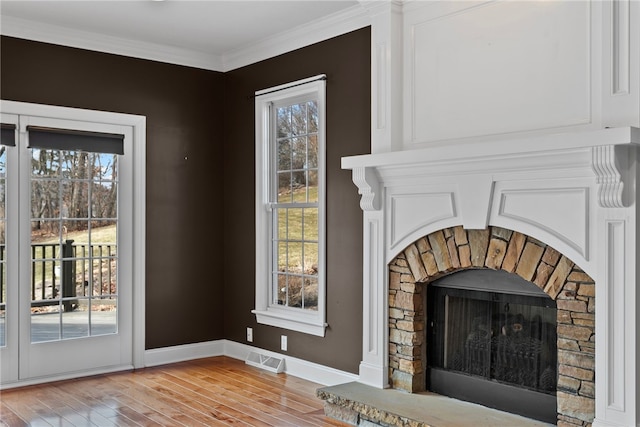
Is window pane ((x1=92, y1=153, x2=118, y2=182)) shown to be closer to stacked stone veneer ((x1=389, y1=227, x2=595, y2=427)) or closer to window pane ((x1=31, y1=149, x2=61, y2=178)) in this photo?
window pane ((x1=31, y1=149, x2=61, y2=178))

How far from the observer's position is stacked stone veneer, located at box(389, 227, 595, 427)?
3486mm

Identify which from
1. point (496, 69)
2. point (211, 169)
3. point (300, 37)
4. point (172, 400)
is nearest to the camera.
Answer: point (496, 69)

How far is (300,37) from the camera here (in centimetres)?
548

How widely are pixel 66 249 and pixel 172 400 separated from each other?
1636 millimetres

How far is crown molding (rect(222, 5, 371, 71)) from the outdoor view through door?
147 centimetres

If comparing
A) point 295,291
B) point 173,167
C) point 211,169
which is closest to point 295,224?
point 295,291

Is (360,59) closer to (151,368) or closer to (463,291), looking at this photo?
(463,291)

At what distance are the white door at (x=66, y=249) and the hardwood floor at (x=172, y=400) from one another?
29 cm

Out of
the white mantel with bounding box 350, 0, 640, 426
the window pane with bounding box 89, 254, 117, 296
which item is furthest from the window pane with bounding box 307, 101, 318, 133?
the window pane with bounding box 89, 254, 117, 296

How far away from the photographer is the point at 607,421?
3.32 m

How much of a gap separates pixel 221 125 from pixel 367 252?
2430mm

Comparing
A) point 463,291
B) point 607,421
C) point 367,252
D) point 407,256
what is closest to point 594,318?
point 607,421

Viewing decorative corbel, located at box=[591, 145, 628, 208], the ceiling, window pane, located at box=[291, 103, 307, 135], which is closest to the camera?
decorative corbel, located at box=[591, 145, 628, 208]

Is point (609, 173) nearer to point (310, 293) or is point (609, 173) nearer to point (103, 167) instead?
point (310, 293)
